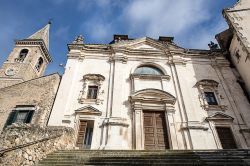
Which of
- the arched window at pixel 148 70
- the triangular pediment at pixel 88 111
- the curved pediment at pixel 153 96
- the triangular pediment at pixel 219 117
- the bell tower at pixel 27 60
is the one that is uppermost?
the bell tower at pixel 27 60

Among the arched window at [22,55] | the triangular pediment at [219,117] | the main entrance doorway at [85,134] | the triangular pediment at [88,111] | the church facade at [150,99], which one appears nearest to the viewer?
the main entrance doorway at [85,134]

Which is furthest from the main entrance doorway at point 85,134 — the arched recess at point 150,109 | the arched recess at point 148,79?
the arched recess at point 148,79

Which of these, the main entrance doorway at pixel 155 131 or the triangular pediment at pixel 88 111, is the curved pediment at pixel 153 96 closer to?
the main entrance doorway at pixel 155 131

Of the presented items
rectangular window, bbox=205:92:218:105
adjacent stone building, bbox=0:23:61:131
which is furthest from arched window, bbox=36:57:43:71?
rectangular window, bbox=205:92:218:105

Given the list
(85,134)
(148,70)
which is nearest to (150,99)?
(148,70)

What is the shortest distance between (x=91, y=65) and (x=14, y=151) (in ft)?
36.0

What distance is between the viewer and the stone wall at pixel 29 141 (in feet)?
23.7

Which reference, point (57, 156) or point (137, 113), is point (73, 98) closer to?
point (137, 113)

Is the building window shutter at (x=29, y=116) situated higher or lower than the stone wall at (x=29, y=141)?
higher

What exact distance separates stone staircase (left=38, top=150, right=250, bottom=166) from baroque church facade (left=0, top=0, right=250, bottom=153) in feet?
11.3

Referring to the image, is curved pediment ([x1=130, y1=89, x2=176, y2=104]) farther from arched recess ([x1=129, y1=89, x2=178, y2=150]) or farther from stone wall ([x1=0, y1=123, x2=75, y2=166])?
stone wall ([x1=0, y1=123, x2=75, y2=166])

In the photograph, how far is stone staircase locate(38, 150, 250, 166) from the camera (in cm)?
827

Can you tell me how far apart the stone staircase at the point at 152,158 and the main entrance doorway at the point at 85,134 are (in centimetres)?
339

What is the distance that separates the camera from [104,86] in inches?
633
